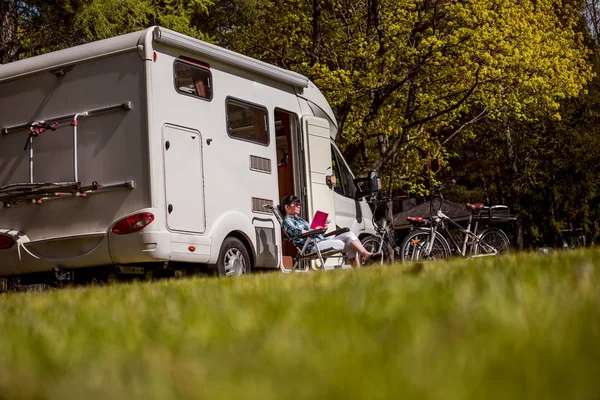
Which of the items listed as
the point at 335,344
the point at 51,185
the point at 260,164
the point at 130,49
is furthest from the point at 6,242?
the point at 335,344

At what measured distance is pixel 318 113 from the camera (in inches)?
518

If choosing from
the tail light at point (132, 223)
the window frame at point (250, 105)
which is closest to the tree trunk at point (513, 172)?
the window frame at point (250, 105)

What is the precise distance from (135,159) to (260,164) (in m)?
2.05

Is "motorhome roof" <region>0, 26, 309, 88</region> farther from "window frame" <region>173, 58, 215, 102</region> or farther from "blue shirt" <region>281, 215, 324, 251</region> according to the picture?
"blue shirt" <region>281, 215, 324, 251</region>

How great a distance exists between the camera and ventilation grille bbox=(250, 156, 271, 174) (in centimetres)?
1121

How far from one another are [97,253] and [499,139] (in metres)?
26.7

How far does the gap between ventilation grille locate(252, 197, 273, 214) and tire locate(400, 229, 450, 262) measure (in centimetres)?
212

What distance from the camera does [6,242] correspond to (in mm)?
10500

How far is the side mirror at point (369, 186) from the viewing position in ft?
44.3

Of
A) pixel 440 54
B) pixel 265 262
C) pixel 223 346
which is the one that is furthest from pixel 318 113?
pixel 223 346

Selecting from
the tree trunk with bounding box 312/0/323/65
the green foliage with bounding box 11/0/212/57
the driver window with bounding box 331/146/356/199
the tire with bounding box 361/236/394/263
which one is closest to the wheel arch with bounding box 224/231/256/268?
the driver window with bounding box 331/146/356/199

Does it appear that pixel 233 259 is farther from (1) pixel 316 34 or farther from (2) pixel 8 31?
(1) pixel 316 34

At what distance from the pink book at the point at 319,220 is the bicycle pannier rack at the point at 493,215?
9.59 feet

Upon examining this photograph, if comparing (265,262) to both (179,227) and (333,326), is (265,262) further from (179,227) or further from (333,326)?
(333,326)
